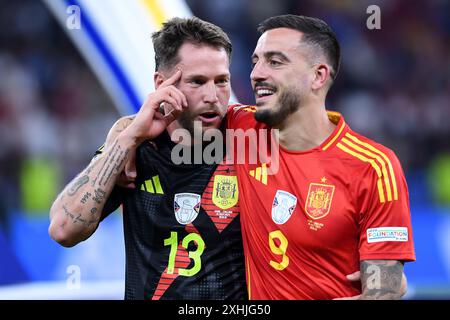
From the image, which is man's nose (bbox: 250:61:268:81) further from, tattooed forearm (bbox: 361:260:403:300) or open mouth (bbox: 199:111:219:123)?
tattooed forearm (bbox: 361:260:403:300)

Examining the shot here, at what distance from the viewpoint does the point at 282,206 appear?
373 cm

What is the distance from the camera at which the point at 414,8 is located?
1102cm

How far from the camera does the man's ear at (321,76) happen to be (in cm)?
404

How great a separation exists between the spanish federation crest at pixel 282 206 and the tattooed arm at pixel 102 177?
67 centimetres

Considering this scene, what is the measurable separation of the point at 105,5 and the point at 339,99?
5.21 meters

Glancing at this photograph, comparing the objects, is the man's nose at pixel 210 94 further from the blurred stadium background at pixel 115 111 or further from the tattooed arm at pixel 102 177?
the blurred stadium background at pixel 115 111

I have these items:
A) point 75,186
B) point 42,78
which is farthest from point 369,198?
point 42,78

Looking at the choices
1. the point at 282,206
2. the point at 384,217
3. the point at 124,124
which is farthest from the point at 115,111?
the point at 384,217

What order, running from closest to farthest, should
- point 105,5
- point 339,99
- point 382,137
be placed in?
1. point 105,5
2. point 382,137
3. point 339,99

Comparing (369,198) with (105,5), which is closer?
(369,198)

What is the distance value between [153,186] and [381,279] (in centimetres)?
128

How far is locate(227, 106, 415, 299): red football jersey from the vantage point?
3494 mm

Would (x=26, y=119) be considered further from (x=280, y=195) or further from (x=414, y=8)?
(x=280, y=195)

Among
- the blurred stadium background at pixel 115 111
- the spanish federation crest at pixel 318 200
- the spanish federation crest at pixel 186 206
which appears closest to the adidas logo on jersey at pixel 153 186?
the spanish federation crest at pixel 186 206
